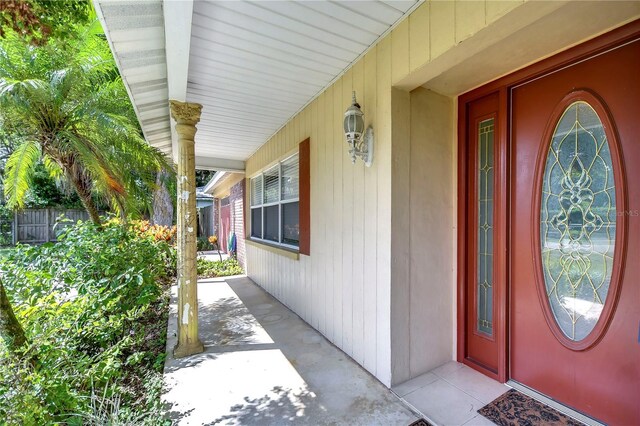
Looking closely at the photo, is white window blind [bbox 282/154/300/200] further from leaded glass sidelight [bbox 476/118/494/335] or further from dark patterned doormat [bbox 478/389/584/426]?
dark patterned doormat [bbox 478/389/584/426]

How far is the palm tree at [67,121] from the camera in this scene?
149 inches

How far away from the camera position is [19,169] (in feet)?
13.6

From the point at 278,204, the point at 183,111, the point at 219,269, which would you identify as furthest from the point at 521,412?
the point at 219,269

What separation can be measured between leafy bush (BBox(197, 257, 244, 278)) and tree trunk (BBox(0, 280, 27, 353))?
545 cm

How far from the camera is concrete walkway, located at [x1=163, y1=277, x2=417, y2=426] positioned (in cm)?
203

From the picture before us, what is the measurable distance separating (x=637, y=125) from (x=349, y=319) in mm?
2462

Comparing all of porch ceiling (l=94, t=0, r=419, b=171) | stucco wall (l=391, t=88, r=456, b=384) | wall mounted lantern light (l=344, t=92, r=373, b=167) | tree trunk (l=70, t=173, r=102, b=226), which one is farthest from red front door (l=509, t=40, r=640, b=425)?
tree trunk (l=70, t=173, r=102, b=226)

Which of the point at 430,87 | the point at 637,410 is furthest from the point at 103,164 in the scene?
the point at 637,410

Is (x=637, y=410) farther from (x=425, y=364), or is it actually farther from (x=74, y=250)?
(x=74, y=250)

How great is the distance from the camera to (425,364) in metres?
2.50

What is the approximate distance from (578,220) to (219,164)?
20.8 feet

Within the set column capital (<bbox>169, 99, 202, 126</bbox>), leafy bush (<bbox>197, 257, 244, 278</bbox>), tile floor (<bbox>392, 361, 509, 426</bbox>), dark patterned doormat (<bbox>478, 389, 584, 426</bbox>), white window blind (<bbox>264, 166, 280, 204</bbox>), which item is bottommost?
leafy bush (<bbox>197, 257, 244, 278</bbox>)

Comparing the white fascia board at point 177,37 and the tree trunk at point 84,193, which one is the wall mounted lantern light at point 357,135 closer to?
the white fascia board at point 177,37

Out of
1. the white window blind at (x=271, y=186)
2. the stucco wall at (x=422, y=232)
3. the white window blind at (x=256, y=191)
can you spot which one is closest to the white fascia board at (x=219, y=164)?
the white window blind at (x=256, y=191)
